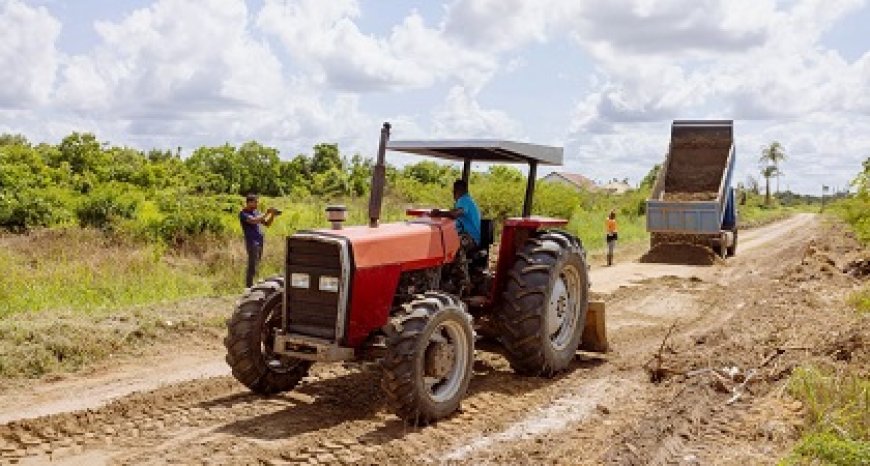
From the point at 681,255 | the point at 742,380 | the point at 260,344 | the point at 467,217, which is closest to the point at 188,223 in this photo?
the point at 681,255

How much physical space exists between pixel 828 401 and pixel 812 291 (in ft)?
26.4

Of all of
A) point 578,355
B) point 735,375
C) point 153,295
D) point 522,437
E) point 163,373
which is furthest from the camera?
point 153,295

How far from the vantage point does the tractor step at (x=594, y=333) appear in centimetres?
870

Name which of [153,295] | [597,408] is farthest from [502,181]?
[597,408]

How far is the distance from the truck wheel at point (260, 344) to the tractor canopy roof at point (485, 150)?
1.65 m

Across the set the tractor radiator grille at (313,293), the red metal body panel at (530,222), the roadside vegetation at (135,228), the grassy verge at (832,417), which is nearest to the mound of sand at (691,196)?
the roadside vegetation at (135,228)

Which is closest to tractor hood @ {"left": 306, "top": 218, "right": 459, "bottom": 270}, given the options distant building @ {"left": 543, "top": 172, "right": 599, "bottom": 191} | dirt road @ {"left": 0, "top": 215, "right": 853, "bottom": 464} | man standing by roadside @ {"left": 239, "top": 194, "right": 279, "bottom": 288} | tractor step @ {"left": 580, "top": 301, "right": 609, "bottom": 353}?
dirt road @ {"left": 0, "top": 215, "right": 853, "bottom": 464}

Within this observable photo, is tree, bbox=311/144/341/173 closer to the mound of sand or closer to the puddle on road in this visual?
the mound of sand

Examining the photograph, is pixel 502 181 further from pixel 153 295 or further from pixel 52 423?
pixel 52 423

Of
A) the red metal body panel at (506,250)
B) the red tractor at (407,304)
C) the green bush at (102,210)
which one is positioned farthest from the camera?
the green bush at (102,210)

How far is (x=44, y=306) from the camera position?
10.4m

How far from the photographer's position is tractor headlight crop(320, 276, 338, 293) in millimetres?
6258

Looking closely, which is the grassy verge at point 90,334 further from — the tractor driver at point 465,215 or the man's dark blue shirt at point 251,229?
the tractor driver at point 465,215

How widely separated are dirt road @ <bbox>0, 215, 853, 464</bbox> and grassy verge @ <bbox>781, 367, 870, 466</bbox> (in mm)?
288
